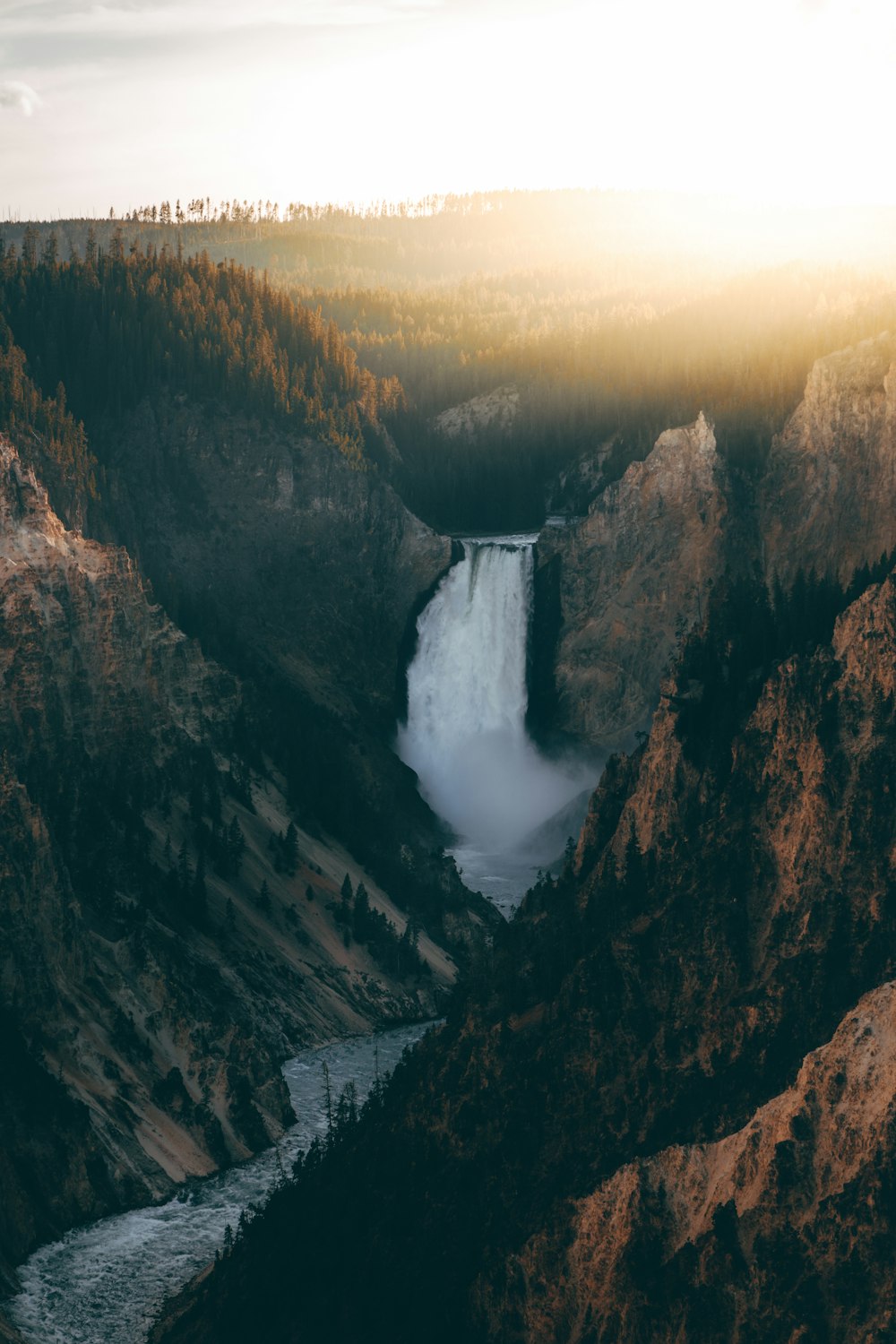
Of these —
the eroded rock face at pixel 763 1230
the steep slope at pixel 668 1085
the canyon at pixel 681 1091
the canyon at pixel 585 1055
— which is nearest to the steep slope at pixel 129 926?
the canyon at pixel 585 1055

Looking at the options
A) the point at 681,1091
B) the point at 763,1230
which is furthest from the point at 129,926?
the point at 763,1230

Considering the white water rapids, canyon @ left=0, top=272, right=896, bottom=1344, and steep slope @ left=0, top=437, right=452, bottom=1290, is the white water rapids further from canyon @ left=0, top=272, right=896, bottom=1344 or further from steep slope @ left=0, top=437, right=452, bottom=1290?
steep slope @ left=0, top=437, right=452, bottom=1290

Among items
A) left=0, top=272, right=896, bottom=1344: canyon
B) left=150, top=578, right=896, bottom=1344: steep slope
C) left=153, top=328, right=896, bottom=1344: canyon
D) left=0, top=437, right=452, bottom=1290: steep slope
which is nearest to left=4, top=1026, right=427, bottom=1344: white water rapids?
left=0, top=272, right=896, bottom=1344: canyon

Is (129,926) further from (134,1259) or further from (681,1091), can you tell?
(681,1091)

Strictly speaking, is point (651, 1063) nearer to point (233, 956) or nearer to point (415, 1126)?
point (415, 1126)

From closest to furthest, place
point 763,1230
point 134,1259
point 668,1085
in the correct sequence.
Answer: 1. point 763,1230
2. point 668,1085
3. point 134,1259

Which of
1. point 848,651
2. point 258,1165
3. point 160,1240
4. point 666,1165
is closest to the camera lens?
point 666,1165

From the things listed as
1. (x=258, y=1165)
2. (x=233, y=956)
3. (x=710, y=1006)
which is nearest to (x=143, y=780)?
(x=233, y=956)
